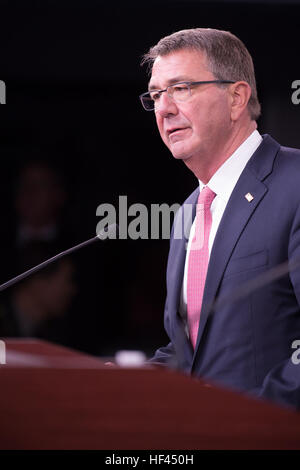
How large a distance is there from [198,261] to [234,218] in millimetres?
160

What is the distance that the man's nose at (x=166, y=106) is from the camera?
1996 millimetres

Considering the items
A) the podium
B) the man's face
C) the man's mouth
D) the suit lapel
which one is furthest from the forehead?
the podium

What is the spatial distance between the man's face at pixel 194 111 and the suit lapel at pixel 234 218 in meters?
0.13

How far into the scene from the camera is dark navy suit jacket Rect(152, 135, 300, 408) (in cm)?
170

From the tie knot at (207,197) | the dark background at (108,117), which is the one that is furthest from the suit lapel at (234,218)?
the dark background at (108,117)

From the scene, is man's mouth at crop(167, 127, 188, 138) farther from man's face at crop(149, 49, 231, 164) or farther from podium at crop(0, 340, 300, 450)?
podium at crop(0, 340, 300, 450)

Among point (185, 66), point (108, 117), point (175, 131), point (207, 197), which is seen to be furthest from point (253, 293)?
point (108, 117)

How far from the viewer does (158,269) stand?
4941 millimetres

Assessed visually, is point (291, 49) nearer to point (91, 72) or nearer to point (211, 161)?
point (91, 72)

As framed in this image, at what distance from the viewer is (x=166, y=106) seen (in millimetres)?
2006

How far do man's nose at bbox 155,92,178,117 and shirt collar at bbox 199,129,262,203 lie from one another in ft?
0.62

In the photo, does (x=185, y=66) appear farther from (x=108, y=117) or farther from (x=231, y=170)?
(x=108, y=117)

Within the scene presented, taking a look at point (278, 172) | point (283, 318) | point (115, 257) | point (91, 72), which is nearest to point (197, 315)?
point (283, 318)
